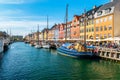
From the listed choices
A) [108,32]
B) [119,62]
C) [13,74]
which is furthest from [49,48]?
[13,74]

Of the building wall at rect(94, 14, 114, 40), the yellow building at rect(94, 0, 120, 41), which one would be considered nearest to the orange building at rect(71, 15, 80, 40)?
the building wall at rect(94, 14, 114, 40)

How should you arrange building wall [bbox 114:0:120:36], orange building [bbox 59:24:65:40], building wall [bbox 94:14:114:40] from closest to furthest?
building wall [bbox 114:0:120:36], building wall [bbox 94:14:114:40], orange building [bbox 59:24:65:40]

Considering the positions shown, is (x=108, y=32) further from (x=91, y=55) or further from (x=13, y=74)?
(x=13, y=74)

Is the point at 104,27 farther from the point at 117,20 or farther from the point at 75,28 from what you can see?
the point at 75,28

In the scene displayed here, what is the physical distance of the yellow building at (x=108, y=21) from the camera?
229 ft

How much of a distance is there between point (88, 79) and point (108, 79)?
256 centimetres

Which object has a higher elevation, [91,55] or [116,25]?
[116,25]

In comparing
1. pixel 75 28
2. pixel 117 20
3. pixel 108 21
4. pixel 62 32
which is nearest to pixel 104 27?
pixel 108 21

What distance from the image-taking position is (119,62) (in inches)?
1693

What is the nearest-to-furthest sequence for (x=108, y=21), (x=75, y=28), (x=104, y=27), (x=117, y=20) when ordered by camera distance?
(x=117, y=20)
(x=108, y=21)
(x=104, y=27)
(x=75, y=28)

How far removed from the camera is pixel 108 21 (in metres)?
73.0

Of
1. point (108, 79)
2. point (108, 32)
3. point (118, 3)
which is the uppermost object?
point (118, 3)

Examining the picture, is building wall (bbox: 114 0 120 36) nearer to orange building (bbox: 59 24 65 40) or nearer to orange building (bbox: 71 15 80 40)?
orange building (bbox: 71 15 80 40)

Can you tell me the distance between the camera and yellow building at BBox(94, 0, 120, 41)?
6969cm
